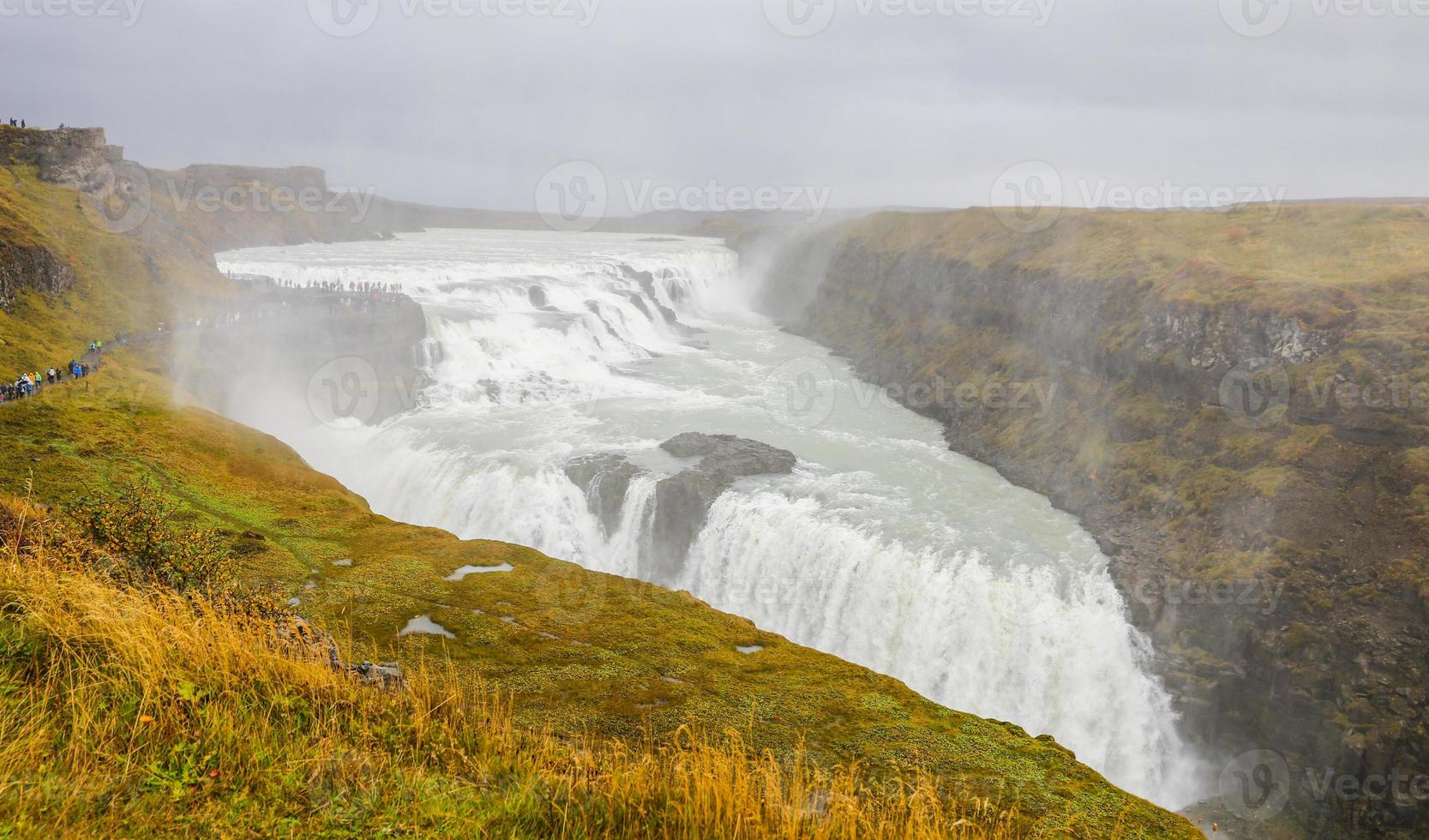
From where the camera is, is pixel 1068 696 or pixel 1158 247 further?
pixel 1158 247

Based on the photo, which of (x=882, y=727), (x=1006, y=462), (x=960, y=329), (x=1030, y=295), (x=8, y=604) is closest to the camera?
(x=8, y=604)

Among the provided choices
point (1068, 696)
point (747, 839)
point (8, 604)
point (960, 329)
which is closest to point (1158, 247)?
point (960, 329)

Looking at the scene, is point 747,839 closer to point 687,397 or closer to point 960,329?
point 687,397

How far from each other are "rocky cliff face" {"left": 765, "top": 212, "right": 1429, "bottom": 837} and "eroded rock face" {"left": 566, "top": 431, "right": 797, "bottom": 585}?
13.4 m

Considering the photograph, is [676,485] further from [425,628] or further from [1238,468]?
→ [1238,468]

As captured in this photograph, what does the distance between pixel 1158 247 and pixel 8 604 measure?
5283 cm

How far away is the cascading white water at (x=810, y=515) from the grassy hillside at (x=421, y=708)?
30.1ft

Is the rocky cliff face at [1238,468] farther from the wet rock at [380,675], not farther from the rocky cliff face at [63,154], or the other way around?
the rocky cliff face at [63,154]

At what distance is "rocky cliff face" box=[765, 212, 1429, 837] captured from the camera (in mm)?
23344

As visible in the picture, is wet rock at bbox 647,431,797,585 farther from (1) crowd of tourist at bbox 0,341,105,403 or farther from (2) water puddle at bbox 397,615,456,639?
(1) crowd of tourist at bbox 0,341,105,403

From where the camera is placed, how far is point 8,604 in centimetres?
786

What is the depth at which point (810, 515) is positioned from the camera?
1217 inches

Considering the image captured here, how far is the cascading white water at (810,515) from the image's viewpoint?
84.3ft

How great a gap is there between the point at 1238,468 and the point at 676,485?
22.7 m
